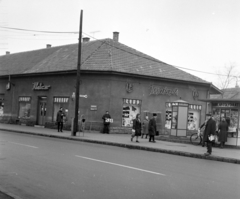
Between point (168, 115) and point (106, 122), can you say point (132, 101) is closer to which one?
point (106, 122)

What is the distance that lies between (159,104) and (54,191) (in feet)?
77.9

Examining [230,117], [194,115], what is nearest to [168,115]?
[194,115]

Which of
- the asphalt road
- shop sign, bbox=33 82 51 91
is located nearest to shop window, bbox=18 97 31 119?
shop sign, bbox=33 82 51 91

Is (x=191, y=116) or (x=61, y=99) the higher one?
(x=61, y=99)

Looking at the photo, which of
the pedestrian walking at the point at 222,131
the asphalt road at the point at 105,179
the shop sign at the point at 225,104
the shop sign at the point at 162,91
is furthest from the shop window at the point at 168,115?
the asphalt road at the point at 105,179

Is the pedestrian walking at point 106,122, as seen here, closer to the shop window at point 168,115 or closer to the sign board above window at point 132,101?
the sign board above window at point 132,101

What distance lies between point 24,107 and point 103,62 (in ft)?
35.4

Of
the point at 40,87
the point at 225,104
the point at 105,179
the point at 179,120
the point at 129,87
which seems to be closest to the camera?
the point at 105,179

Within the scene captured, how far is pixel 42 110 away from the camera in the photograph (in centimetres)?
3275

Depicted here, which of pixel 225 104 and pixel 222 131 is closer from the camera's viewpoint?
pixel 222 131

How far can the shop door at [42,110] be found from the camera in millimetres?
32375

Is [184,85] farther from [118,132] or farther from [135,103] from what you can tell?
[118,132]

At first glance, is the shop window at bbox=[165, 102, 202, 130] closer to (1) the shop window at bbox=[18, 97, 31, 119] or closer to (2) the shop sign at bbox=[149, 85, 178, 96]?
(2) the shop sign at bbox=[149, 85, 178, 96]

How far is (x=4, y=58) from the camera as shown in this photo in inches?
1785
